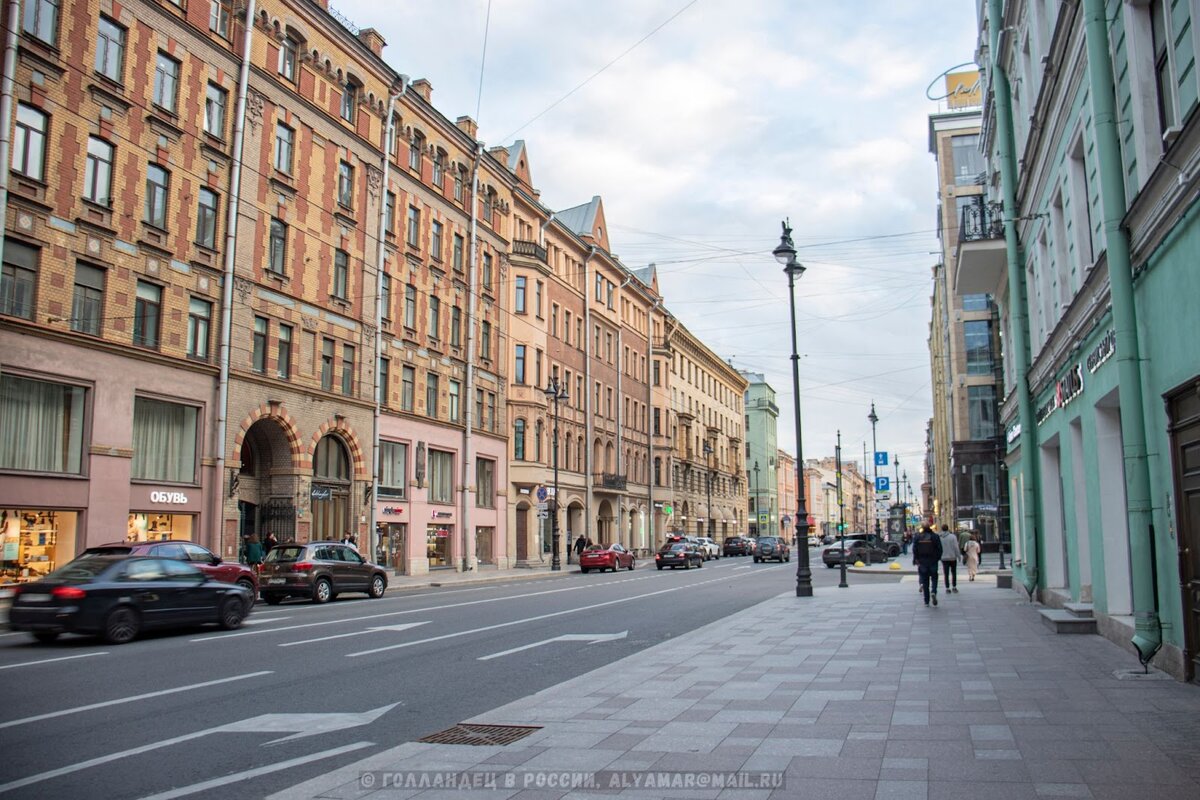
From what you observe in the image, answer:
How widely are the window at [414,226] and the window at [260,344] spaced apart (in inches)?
386

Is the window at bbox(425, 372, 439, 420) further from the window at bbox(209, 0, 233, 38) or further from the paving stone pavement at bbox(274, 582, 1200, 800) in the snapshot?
the paving stone pavement at bbox(274, 582, 1200, 800)

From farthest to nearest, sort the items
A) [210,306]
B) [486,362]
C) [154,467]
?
1. [486,362]
2. [210,306]
3. [154,467]

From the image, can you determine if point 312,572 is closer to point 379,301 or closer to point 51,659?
point 51,659

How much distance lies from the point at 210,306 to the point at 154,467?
5.07 m

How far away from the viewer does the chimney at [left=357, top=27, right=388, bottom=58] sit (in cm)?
3578

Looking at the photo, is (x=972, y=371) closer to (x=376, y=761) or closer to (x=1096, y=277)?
(x=1096, y=277)

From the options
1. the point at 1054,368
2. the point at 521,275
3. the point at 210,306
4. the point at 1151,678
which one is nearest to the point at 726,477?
the point at 521,275

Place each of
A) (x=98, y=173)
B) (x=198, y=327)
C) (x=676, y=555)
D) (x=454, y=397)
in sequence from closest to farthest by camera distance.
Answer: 1. (x=98, y=173)
2. (x=198, y=327)
3. (x=454, y=397)
4. (x=676, y=555)

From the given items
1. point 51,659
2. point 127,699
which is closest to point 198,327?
point 51,659

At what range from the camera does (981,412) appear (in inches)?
2114

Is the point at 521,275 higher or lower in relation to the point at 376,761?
higher

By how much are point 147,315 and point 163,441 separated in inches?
135

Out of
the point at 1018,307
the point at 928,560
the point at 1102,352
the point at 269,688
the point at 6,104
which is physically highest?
the point at 6,104

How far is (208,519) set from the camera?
26.9m
